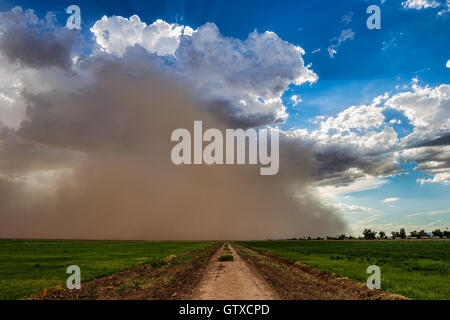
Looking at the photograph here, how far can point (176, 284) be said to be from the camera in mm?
18312

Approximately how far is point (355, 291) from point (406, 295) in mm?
2694

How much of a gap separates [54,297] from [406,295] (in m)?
20.3
